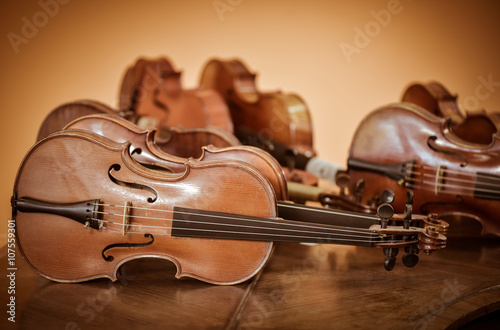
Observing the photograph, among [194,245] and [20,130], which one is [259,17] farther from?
[194,245]

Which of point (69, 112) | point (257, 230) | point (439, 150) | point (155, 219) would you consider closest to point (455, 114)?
point (439, 150)

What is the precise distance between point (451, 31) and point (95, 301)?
10.8ft

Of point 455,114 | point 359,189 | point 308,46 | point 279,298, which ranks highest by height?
point 308,46

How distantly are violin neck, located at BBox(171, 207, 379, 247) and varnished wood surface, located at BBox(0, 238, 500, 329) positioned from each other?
6.7 inches

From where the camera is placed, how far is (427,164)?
1.83 meters

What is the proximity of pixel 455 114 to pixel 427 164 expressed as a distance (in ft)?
2.78

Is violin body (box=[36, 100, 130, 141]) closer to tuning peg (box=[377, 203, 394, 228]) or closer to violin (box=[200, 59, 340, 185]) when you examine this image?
violin (box=[200, 59, 340, 185])

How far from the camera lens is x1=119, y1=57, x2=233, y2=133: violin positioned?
251 centimetres

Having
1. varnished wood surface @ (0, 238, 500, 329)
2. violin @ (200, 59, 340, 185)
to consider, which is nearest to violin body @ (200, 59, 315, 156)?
violin @ (200, 59, 340, 185)

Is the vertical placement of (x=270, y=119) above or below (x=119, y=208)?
above

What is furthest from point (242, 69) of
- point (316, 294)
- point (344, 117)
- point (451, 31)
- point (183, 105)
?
point (316, 294)

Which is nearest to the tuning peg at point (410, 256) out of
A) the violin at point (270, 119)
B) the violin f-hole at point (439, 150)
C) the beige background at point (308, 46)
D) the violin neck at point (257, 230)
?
the violin neck at point (257, 230)

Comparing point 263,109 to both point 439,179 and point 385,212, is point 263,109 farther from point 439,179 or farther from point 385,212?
point 385,212

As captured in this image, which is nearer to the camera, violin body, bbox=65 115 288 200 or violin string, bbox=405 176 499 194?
violin body, bbox=65 115 288 200
